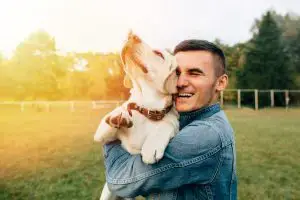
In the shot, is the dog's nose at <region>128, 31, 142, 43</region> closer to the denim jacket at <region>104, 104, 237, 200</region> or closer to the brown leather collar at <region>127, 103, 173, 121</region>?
the brown leather collar at <region>127, 103, 173, 121</region>

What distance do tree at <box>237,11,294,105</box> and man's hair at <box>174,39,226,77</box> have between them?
3108 cm

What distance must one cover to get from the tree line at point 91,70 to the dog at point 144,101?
57.4 ft

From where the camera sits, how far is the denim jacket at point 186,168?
1.87 meters

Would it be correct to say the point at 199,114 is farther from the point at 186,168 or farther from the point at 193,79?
the point at 186,168

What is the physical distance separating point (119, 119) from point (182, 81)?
17.3 inches

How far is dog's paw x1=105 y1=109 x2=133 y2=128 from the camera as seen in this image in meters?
1.91

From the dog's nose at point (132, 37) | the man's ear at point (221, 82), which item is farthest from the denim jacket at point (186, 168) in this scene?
the dog's nose at point (132, 37)

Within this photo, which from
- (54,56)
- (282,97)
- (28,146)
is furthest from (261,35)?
(28,146)

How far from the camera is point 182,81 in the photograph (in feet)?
6.99

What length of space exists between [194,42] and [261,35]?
109ft

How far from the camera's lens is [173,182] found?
73.9 inches

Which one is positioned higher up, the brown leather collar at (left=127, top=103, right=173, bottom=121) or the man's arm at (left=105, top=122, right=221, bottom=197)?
the brown leather collar at (left=127, top=103, right=173, bottom=121)

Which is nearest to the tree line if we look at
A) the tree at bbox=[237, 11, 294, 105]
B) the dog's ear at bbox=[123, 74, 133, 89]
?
the tree at bbox=[237, 11, 294, 105]

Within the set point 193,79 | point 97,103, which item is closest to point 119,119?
point 193,79
